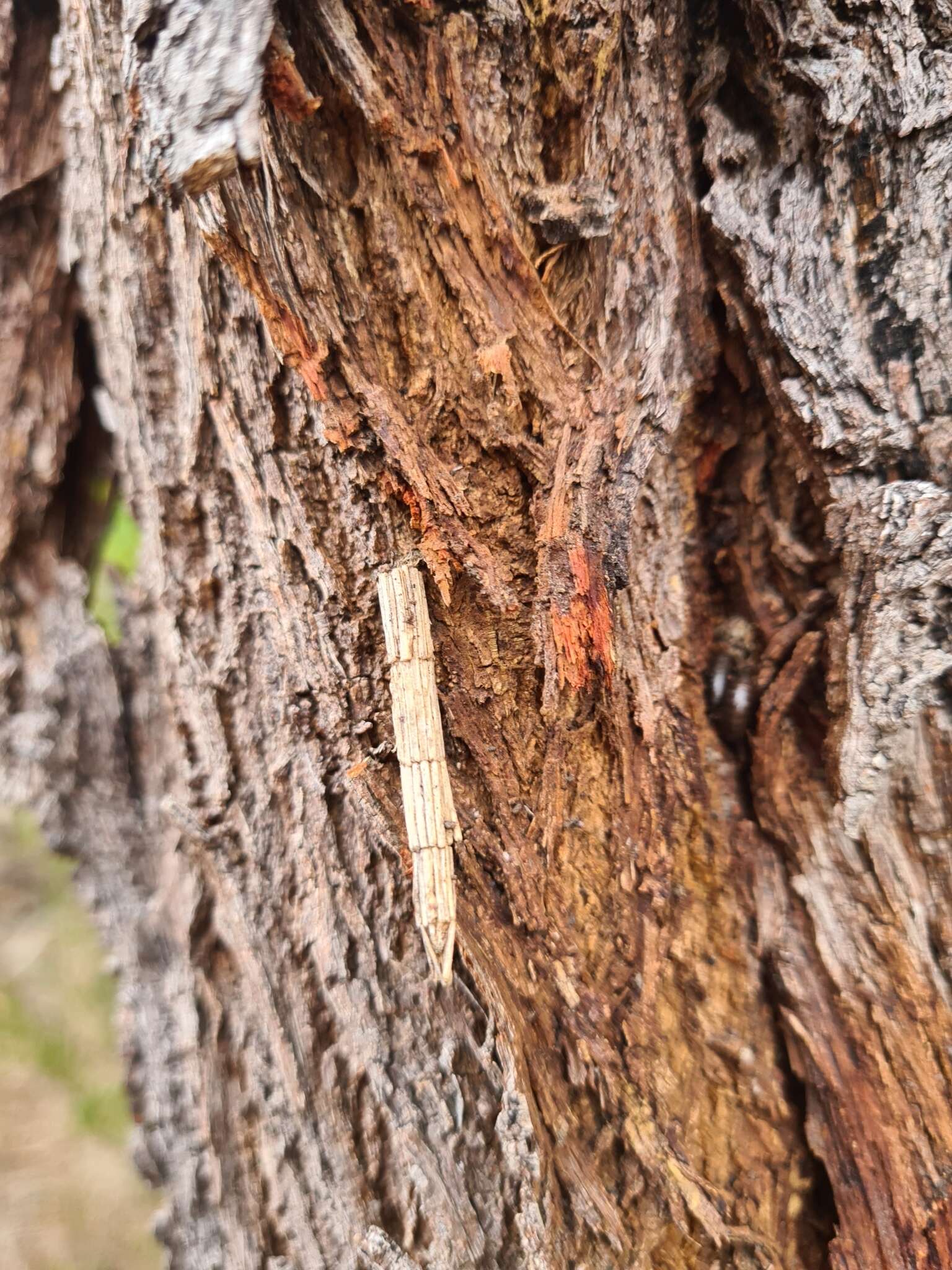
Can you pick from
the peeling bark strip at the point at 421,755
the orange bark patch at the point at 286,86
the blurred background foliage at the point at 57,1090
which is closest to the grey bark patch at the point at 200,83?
the orange bark patch at the point at 286,86

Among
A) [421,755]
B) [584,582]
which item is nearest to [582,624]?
[584,582]

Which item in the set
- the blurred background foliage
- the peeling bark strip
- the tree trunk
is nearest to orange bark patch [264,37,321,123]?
the tree trunk

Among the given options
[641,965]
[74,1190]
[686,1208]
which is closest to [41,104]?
[641,965]

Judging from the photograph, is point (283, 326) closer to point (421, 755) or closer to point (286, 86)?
point (286, 86)

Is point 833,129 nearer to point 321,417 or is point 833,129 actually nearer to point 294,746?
point 321,417

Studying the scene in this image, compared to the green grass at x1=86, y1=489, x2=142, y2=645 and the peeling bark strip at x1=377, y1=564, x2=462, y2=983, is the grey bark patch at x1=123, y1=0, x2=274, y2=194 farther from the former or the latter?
the green grass at x1=86, y1=489, x2=142, y2=645

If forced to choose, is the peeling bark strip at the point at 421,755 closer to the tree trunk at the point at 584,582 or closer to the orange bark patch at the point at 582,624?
the tree trunk at the point at 584,582
